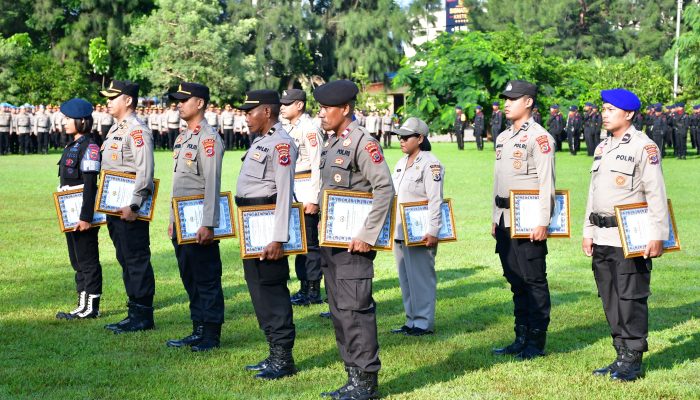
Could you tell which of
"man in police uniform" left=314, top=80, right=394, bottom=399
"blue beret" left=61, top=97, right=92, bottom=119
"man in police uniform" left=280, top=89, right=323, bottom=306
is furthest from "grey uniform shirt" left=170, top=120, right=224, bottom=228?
"man in police uniform" left=280, top=89, right=323, bottom=306

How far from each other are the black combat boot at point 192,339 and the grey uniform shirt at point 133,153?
3.89ft

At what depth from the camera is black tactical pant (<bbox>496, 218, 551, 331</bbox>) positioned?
769 centimetres

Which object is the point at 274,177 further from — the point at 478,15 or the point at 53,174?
the point at 478,15

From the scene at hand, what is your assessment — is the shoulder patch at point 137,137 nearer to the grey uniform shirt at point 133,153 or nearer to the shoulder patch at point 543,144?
the grey uniform shirt at point 133,153

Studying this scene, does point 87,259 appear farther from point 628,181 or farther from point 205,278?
point 628,181

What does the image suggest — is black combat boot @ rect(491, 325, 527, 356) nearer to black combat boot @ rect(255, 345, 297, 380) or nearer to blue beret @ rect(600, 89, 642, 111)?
black combat boot @ rect(255, 345, 297, 380)

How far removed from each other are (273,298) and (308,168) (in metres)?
2.94

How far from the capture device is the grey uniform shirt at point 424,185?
8.51 m

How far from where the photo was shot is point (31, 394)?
21.6 feet

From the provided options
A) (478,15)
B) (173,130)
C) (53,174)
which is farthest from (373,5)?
(53,174)

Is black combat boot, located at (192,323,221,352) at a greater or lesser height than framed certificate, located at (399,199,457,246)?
lesser

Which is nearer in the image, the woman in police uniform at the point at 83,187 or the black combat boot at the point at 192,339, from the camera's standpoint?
the black combat boot at the point at 192,339

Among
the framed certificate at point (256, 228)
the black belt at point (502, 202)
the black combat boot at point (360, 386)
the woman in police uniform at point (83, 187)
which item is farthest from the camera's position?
the woman in police uniform at point (83, 187)

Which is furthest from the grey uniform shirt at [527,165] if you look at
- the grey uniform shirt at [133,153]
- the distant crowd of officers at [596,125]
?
the distant crowd of officers at [596,125]
